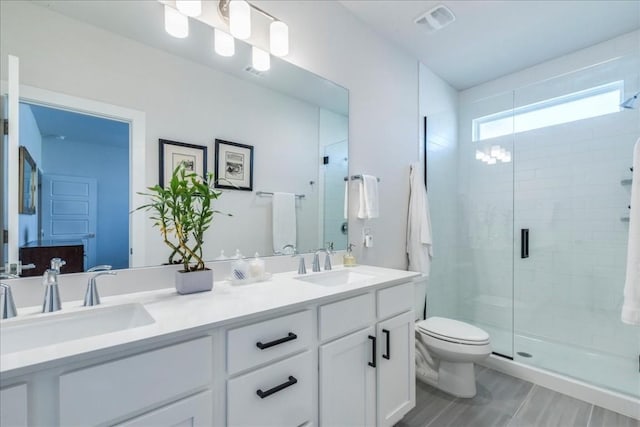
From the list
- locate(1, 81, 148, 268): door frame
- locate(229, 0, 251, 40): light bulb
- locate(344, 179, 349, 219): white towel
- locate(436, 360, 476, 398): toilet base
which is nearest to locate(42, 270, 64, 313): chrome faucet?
locate(1, 81, 148, 268): door frame

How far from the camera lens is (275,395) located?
100 cm

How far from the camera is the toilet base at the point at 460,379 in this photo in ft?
6.42

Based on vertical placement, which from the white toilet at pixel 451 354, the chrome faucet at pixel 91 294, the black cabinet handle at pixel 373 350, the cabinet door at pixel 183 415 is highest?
the chrome faucet at pixel 91 294

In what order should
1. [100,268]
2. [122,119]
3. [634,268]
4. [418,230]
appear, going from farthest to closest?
[418,230] → [634,268] → [122,119] → [100,268]

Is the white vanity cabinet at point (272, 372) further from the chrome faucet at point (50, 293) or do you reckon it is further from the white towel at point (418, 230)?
the white towel at point (418, 230)

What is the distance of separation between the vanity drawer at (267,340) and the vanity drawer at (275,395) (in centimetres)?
4

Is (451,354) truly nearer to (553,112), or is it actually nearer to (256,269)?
(256,269)

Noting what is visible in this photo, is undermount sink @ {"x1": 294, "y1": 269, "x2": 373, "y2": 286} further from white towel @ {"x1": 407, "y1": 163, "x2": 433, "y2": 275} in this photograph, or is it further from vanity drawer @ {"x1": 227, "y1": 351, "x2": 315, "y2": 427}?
white towel @ {"x1": 407, "y1": 163, "x2": 433, "y2": 275}

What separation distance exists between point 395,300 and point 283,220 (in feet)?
2.44

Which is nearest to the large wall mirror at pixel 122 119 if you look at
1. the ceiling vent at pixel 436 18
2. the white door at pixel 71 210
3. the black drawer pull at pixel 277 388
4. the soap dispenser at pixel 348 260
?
the white door at pixel 71 210

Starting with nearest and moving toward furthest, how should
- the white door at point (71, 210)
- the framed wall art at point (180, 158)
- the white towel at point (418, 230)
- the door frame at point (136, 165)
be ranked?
the white door at point (71, 210), the door frame at point (136, 165), the framed wall art at point (180, 158), the white towel at point (418, 230)

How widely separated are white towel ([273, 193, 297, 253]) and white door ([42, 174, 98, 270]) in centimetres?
81

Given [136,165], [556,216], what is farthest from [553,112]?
[136,165]

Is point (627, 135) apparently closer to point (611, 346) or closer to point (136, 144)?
point (611, 346)
